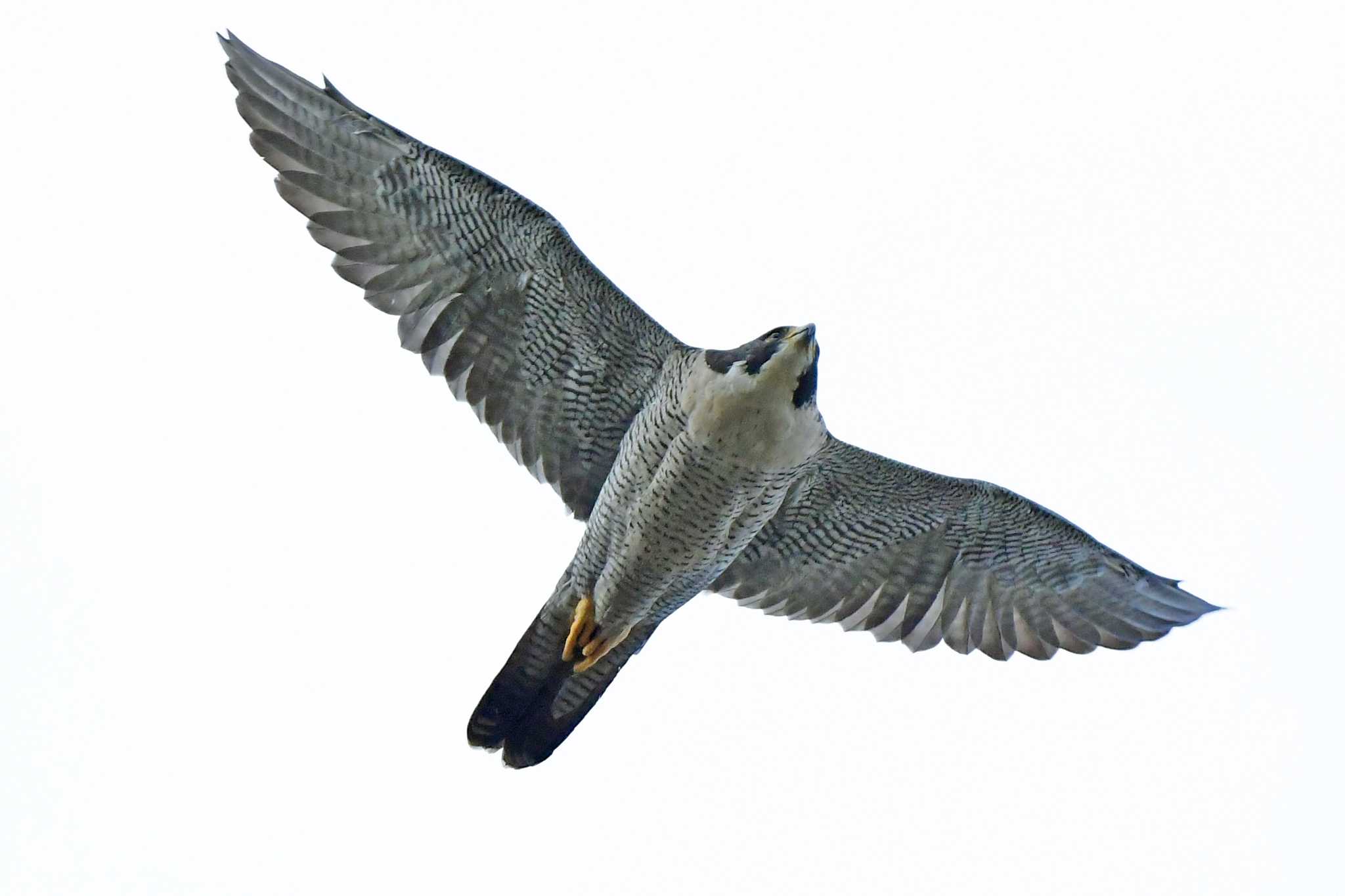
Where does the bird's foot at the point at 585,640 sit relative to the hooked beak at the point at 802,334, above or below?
below

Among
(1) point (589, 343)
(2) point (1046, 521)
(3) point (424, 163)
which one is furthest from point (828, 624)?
(3) point (424, 163)

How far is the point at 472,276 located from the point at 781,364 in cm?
227

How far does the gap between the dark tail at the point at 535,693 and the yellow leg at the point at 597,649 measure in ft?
0.22

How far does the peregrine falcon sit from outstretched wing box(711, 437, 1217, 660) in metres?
0.01

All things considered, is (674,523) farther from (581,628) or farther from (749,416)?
(581,628)

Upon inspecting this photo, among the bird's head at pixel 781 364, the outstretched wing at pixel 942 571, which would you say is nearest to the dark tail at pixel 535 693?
the outstretched wing at pixel 942 571

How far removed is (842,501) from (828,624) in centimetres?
101

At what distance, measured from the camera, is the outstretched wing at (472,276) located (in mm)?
11258

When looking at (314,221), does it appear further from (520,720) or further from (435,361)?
(520,720)

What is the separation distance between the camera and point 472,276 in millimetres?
11609

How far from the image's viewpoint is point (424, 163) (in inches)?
445

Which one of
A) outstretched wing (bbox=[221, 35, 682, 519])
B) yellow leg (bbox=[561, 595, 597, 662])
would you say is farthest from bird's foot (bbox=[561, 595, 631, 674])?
outstretched wing (bbox=[221, 35, 682, 519])

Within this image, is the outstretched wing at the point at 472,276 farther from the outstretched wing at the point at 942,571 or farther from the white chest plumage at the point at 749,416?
the outstretched wing at the point at 942,571

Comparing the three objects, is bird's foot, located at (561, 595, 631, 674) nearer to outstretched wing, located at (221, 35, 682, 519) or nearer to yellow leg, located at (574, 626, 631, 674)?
yellow leg, located at (574, 626, 631, 674)
